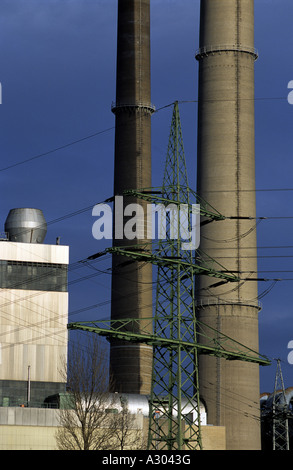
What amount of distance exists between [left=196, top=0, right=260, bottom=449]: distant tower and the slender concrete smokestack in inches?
345

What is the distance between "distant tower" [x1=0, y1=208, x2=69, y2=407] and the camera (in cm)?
7706

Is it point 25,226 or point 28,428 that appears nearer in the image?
point 28,428

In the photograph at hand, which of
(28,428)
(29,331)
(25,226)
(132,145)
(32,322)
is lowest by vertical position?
(28,428)

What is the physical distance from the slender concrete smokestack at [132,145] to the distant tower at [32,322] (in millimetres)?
14523

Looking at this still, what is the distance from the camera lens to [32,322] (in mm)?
78000

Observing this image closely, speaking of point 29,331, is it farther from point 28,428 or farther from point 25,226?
point 28,428

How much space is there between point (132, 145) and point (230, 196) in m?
15.5

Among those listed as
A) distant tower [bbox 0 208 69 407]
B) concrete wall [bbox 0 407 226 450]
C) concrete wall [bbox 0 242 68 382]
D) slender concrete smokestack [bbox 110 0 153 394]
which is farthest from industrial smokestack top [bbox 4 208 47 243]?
concrete wall [bbox 0 407 226 450]

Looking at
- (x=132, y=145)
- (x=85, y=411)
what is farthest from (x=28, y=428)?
(x=132, y=145)

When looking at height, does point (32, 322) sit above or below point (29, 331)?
above

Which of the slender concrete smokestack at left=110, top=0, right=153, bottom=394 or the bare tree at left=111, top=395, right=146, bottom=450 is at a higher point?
the slender concrete smokestack at left=110, top=0, right=153, bottom=394

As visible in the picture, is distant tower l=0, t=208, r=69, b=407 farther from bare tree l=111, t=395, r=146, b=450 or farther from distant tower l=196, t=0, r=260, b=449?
distant tower l=196, t=0, r=260, b=449

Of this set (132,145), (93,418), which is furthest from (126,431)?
(132,145)

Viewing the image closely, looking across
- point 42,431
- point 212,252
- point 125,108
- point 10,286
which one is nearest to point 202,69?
point 125,108
